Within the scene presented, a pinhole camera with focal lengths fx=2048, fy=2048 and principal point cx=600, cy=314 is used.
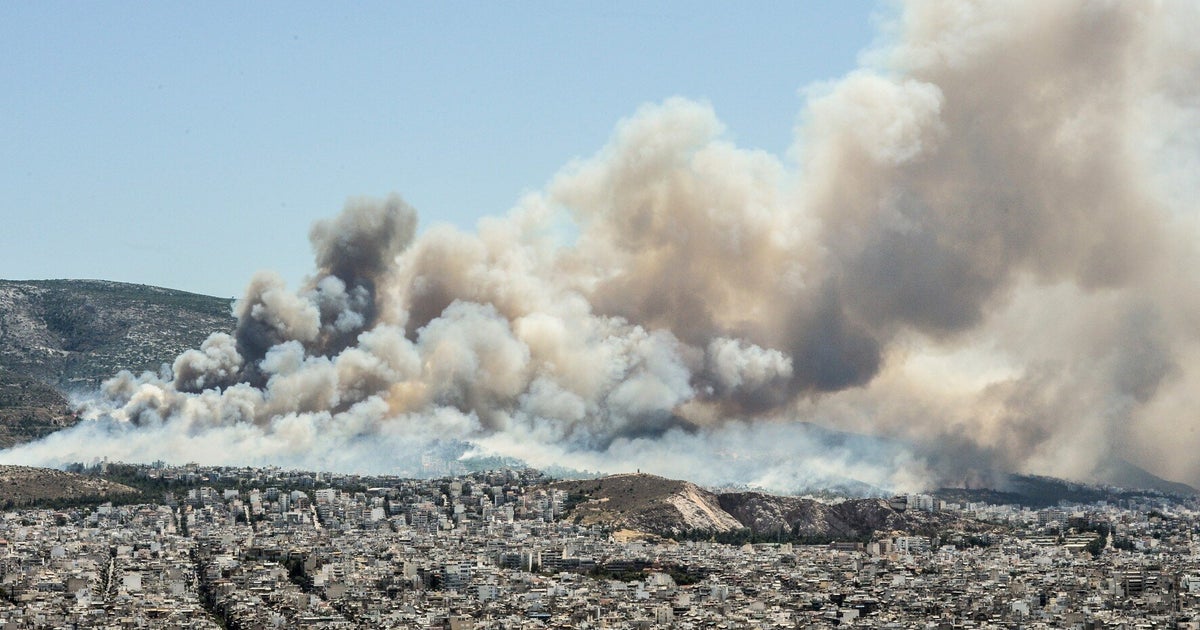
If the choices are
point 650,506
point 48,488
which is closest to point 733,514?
point 650,506

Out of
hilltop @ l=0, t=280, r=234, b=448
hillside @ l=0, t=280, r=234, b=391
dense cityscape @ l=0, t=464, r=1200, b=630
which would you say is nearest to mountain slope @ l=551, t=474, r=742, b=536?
dense cityscape @ l=0, t=464, r=1200, b=630

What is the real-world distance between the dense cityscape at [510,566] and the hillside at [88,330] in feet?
162

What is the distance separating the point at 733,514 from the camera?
116 meters

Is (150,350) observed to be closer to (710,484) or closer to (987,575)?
(710,484)

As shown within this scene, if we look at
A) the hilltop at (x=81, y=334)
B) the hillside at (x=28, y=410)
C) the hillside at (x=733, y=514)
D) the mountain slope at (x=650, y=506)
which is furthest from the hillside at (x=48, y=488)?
the hilltop at (x=81, y=334)

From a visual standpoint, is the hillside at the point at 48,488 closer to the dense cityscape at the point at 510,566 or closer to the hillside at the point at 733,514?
the dense cityscape at the point at 510,566

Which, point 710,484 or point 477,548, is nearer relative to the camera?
point 477,548

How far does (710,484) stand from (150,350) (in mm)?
69436

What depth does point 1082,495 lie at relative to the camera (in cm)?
13138

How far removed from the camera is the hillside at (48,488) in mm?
117812

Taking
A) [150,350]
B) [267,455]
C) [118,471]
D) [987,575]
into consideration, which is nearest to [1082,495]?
[987,575]

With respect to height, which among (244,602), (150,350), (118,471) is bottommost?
(244,602)

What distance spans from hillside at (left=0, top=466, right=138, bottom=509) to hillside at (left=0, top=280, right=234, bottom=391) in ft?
156

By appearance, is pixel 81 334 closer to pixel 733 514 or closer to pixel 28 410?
pixel 28 410
